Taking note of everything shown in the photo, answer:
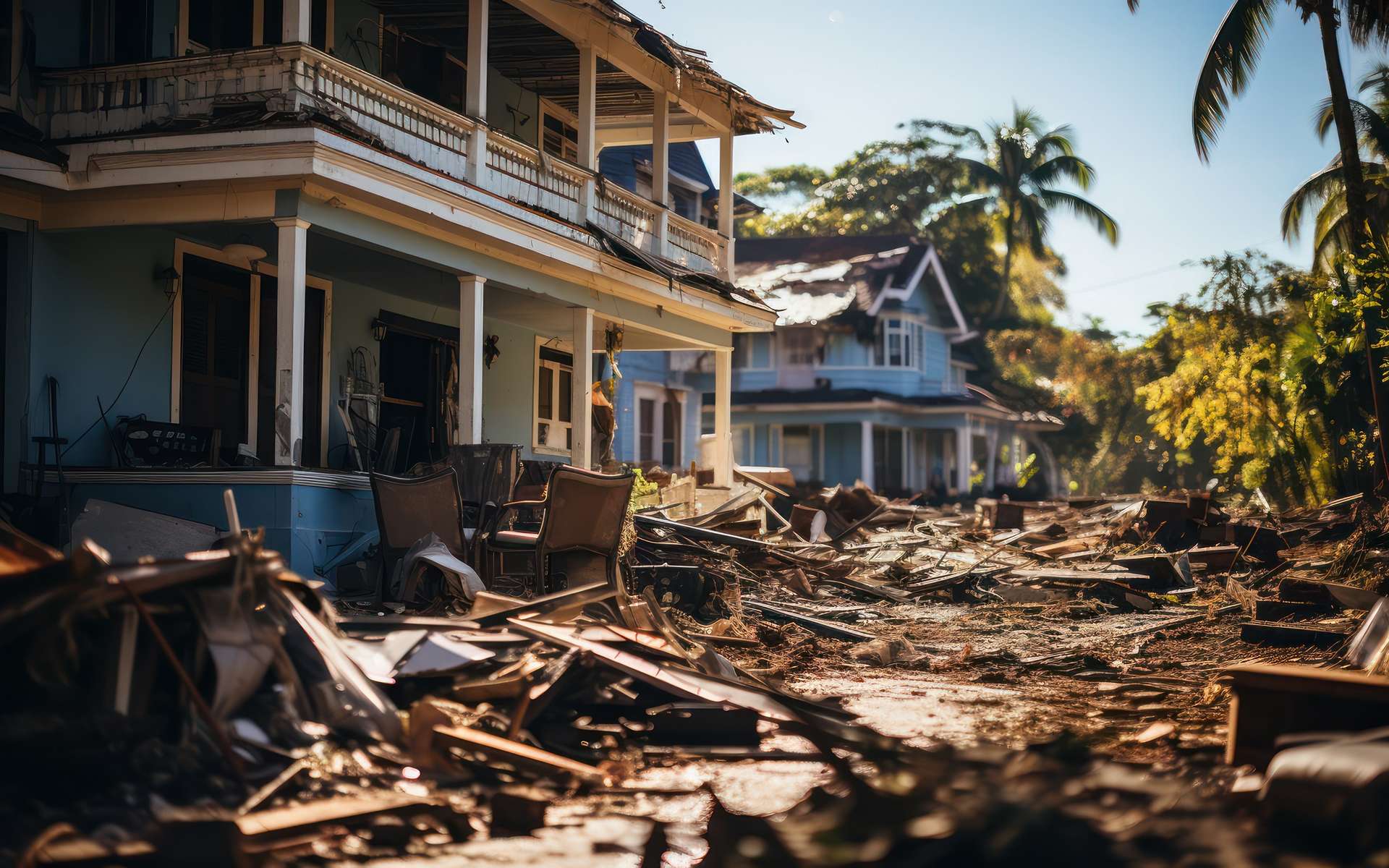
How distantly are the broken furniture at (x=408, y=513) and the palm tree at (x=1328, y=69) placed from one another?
12.9m

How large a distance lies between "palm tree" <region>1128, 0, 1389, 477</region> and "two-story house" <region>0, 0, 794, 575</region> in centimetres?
855

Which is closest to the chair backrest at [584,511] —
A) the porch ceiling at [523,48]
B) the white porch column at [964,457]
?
the porch ceiling at [523,48]

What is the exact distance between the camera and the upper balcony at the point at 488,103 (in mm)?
9719

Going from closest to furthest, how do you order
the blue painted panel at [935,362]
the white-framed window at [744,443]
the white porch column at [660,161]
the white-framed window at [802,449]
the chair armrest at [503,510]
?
1. the chair armrest at [503,510]
2. the white porch column at [660,161]
3. the white-framed window at [744,443]
4. the white-framed window at [802,449]
5. the blue painted panel at [935,362]

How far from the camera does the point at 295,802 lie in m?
3.85

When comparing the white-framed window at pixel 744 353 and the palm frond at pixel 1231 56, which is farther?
the white-framed window at pixel 744 353

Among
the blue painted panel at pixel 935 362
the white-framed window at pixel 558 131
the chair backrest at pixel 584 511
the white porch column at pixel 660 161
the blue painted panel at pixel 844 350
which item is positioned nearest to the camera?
the chair backrest at pixel 584 511

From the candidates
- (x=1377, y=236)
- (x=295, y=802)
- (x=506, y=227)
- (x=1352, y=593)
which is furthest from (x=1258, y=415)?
(x=295, y=802)

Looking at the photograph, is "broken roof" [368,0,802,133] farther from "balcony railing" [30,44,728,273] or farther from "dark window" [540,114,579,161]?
"balcony railing" [30,44,728,273]

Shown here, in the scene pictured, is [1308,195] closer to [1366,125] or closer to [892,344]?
[1366,125]

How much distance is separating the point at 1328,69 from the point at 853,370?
16.9 meters

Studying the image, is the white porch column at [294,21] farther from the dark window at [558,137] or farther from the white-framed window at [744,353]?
the white-framed window at [744,353]

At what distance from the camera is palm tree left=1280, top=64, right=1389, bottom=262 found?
24844 millimetres

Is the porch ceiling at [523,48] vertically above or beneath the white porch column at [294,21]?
above
